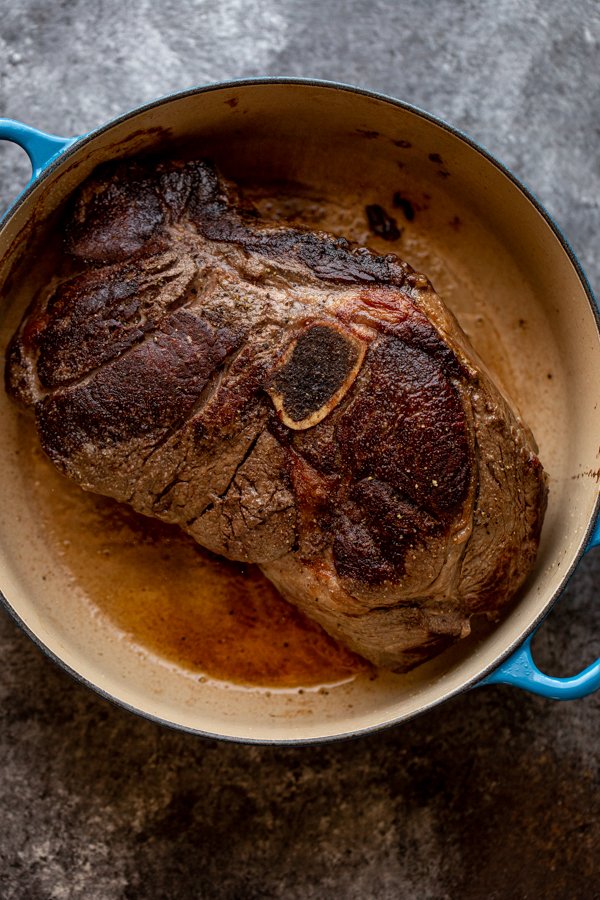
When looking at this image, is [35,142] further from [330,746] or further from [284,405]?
[330,746]

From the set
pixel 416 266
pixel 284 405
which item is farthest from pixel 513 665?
pixel 416 266

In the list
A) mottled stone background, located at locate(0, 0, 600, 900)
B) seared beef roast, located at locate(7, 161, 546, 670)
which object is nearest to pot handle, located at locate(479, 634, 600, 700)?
seared beef roast, located at locate(7, 161, 546, 670)

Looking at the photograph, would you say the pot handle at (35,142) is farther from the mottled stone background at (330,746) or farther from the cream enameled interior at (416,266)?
the mottled stone background at (330,746)

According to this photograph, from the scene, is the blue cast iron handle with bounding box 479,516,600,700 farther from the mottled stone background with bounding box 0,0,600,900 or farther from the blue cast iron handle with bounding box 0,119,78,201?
the blue cast iron handle with bounding box 0,119,78,201

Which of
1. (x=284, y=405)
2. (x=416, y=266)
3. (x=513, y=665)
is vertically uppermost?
(x=416, y=266)

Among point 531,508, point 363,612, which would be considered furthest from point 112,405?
point 531,508

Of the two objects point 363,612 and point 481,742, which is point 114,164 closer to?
point 363,612
